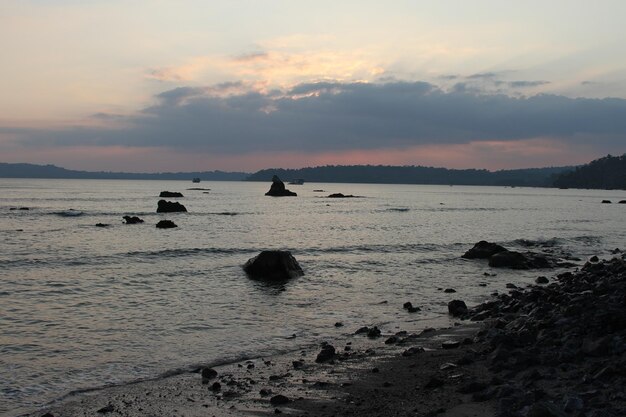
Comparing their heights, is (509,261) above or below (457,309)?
above

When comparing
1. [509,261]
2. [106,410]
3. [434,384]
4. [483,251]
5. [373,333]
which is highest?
[434,384]

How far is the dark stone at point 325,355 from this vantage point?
13523mm

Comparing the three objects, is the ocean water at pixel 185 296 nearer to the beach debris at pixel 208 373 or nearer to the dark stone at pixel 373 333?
the dark stone at pixel 373 333

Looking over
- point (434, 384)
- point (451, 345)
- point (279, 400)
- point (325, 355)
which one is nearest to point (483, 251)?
point (451, 345)

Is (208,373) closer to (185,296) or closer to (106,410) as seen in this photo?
(106,410)

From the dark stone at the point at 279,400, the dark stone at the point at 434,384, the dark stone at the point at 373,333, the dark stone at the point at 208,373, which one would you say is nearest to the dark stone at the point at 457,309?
the dark stone at the point at 373,333

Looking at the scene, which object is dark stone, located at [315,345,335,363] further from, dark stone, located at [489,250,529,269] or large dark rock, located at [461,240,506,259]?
large dark rock, located at [461,240,506,259]

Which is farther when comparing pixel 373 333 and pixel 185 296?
pixel 185 296

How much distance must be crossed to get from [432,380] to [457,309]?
30.8ft

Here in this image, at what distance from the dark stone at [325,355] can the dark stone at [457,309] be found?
7390 millimetres

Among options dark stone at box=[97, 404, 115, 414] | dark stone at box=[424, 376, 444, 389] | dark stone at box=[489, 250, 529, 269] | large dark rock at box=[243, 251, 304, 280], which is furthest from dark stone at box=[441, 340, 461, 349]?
dark stone at box=[489, 250, 529, 269]

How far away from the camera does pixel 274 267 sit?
90.9 feet

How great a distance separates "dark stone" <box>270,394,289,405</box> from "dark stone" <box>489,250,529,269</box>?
25.7 m

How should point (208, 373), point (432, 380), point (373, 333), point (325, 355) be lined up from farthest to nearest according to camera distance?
point (373, 333)
point (325, 355)
point (208, 373)
point (432, 380)
